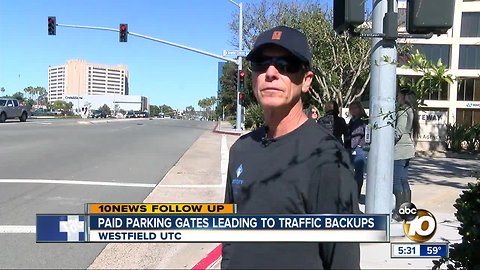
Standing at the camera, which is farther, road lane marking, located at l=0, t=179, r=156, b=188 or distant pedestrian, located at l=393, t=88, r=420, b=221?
road lane marking, located at l=0, t=179, r=156, b=188

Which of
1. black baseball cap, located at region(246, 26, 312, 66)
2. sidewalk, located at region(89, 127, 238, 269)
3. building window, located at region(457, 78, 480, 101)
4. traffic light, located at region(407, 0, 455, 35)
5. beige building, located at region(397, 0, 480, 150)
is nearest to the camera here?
black baseball cap, located at region(246, 26, 312, 66)

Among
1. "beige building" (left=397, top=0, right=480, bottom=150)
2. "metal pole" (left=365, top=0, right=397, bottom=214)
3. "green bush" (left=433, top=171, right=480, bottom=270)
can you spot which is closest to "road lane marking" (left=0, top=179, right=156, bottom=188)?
"metal pole" (left=365, top=0, right=397, bottom=214)

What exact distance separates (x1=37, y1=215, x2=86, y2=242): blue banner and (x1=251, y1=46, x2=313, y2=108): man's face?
33.4 inches

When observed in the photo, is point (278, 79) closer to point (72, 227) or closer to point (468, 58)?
point (72, 227)

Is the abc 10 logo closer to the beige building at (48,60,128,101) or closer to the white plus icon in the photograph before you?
the white plus icon

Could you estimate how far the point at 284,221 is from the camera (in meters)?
1.63

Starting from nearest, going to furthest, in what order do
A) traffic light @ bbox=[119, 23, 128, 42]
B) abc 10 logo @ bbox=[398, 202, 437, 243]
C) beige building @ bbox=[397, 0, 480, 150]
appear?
abc 10 logo @ bbox=[398, 202, 437, 243] < traffic light @ bbox=[119, 23, 128, 42] < beige building @ bbox=[397, 0, 480, 150]

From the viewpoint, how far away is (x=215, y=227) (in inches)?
63.8

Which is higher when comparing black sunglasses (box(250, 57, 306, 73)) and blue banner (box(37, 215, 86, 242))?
black sunglasses (box(250, 57, 306, 73))

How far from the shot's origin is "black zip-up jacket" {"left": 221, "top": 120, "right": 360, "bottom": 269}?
1702 mm

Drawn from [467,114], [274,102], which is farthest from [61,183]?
[467,114]

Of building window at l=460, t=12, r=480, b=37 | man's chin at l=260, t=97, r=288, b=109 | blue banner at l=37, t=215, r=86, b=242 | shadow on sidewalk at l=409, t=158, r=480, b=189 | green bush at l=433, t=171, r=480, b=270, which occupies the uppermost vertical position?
building window at l=460, t=12, r=480, b=37

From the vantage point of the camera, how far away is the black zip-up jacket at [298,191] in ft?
5.58

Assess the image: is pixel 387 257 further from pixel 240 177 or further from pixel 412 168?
pixel 412 168
